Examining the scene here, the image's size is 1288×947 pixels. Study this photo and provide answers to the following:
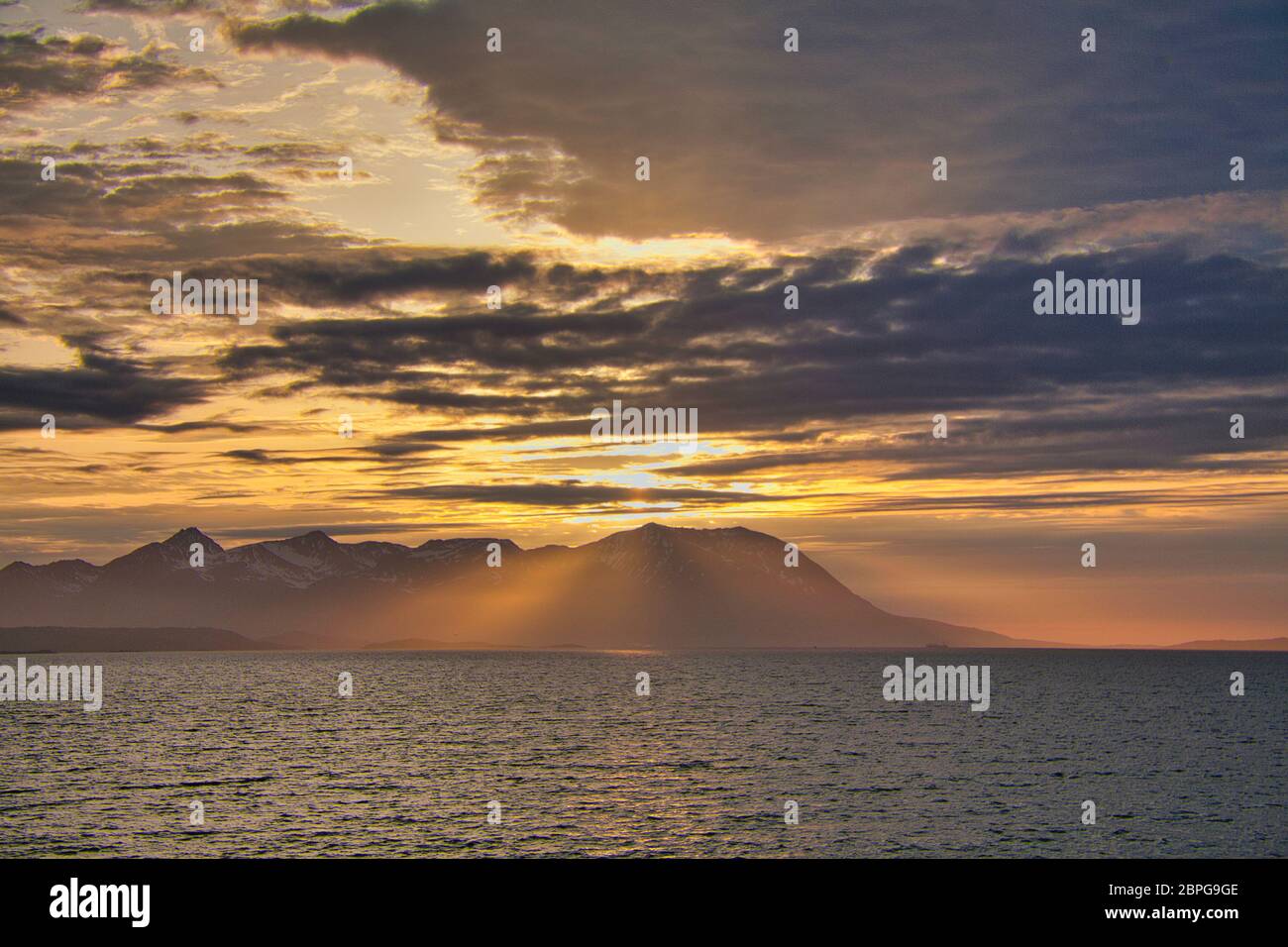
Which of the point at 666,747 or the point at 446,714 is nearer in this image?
the point at 666,747

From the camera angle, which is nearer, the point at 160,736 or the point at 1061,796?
the point at 1061,796

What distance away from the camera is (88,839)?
59.1 m

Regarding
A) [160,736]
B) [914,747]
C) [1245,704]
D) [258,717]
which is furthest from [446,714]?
[1245,704]
